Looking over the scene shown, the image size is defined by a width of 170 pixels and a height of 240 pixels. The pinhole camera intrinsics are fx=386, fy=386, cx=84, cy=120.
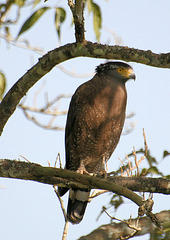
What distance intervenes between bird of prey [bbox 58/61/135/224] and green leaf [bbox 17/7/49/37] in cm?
180

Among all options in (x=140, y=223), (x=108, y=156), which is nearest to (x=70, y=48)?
(x=140, y=223)

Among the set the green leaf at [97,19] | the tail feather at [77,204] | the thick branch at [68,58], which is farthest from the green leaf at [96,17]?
the tail feather at [77,204]

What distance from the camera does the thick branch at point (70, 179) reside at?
3.66 m

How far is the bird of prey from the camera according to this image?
5.40m

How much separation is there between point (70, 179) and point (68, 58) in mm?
1184

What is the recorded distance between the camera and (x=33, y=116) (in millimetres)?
7699

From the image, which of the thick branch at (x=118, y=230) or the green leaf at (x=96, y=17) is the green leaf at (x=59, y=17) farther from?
the thick branch at (x=118, y=230)

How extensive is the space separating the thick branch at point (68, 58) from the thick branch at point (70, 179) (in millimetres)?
453

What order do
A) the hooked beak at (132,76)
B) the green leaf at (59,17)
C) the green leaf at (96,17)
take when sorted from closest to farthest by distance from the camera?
the green leaf at (96,17), the green leaf at (59,17), the hooked beak at (132,76)

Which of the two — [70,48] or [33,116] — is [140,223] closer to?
[70,48]

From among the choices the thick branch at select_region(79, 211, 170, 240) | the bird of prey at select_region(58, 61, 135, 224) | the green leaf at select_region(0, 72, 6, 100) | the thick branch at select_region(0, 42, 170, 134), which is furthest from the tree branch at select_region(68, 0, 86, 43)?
the thick branch at select_region(79, 211, 170, 240)

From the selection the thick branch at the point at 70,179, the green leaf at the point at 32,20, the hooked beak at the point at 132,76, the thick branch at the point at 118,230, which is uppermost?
the hooked beak at the point at 132,76

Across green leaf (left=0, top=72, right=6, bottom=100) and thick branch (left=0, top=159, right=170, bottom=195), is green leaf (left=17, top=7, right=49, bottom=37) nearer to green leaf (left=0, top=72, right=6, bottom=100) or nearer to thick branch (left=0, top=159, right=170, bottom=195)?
green leaf (left=0, top=72, right=6, bottom=100)

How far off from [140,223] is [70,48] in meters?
2.06
